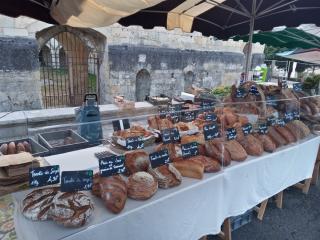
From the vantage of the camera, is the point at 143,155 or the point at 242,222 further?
the point at 242,222

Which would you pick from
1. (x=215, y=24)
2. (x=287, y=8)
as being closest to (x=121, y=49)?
(x=215, y=24)

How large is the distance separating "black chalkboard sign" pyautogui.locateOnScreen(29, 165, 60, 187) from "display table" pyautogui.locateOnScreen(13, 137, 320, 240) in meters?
0.20

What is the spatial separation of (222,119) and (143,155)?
1.08 meters

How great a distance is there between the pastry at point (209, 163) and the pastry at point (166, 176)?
0.85ft

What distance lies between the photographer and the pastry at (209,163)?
1.98 meters

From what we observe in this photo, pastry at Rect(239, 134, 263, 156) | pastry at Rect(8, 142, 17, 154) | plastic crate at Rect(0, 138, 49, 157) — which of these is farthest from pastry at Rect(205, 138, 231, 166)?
pastry at Rect(8, 142, 17, 154)

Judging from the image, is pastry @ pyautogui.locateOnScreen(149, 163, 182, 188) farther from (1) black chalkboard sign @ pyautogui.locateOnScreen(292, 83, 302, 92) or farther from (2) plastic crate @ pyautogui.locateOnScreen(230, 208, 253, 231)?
(1) black chalkboard sign @ pyautogui.locateOnScreen(292, 83, 302, 92)

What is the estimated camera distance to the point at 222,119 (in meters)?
2.55

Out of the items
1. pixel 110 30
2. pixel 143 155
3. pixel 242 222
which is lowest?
pixel 242 222

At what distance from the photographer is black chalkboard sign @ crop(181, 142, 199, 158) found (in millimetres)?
→ 1962

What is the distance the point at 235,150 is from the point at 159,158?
0.82 meters

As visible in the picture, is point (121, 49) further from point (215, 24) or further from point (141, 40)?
point (215, 24)

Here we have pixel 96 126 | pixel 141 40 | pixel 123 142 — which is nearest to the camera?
pixel 123 142

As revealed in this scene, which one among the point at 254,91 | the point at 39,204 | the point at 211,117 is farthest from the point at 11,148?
the point at 254,91
